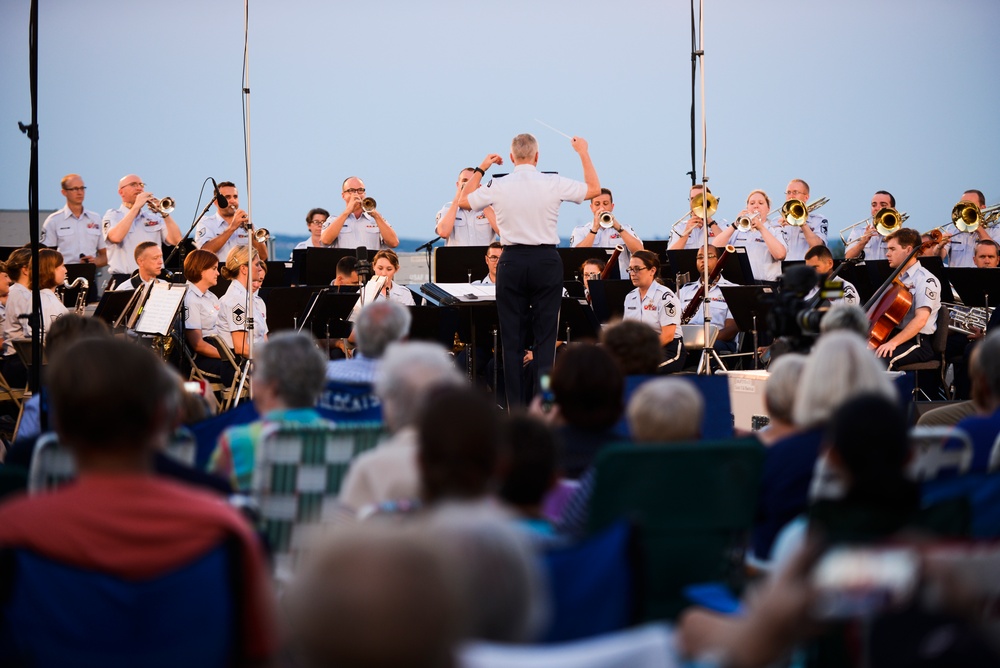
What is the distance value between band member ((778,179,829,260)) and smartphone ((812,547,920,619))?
10351 mm

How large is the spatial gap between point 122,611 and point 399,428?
1.17 m

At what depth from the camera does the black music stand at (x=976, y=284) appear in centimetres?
890

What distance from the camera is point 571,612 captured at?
78.7 inches

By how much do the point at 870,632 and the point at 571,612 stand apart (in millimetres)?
481

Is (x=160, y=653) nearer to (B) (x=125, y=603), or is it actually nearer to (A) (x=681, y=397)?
(B) (x=125, y=603)

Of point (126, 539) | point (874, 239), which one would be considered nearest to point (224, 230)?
point (874, 239)

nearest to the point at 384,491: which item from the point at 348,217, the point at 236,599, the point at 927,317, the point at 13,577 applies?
the point at 236,599

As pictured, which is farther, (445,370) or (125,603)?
(445,370)

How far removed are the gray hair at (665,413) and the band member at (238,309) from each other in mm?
5652

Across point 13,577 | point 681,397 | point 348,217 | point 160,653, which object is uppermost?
point 348,217

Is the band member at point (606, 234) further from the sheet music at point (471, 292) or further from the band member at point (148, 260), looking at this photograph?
the band member at point (148, 260)

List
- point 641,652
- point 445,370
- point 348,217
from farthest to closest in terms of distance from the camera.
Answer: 1. point 348,217
2. point 445,370
3. point 641,652

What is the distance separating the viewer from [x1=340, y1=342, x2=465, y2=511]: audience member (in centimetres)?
261

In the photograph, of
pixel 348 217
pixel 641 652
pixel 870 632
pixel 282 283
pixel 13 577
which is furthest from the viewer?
pixel 348 217
